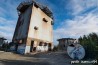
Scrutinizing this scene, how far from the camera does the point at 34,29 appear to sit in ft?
113

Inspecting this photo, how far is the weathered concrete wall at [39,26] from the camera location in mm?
33750

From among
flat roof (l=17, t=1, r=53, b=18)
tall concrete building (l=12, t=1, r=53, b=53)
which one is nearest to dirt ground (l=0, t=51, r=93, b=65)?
tall concrete building (l=12, t=1, r=53, b=53)

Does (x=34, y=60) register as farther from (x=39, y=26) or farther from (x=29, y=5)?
(x=29, y=5)

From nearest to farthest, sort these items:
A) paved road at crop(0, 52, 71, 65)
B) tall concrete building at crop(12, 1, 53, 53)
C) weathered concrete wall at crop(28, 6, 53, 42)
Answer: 1. paved road at crop(0, 52, 71, 65)
2. tall concrete building at crop(12, 1, 53, 53)
3. weathered concrete wall at crop(28, 6, 53, 42)

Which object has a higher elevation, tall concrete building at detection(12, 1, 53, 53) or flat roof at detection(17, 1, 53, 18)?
flat roof at detection(17, 1, 53, 18)

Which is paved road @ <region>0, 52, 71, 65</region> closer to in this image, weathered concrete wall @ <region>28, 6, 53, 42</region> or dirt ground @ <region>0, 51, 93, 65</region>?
dirt ground @ <region>0, 51, 93, 65</region>

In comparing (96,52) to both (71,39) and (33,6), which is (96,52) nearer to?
(33,6)

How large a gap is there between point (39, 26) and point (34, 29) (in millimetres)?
2686

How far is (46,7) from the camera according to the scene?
135ft

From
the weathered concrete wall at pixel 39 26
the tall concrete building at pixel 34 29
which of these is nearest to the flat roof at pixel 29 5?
the tall concrete building at pixel 34 29

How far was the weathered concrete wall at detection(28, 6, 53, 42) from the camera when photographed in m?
33.8

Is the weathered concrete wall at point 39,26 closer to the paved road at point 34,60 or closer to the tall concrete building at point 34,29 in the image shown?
the tall concrete building at point 34,29

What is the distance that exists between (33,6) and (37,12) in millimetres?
2222

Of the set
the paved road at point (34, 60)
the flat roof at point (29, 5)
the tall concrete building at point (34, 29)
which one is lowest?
the paved road at point (34, 60)
